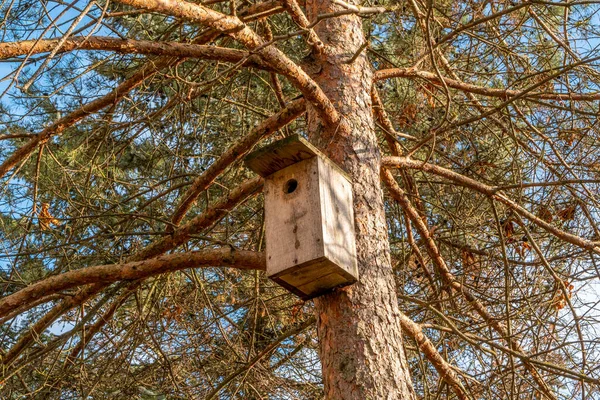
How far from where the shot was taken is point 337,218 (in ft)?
9.13

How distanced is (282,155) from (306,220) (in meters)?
0.26

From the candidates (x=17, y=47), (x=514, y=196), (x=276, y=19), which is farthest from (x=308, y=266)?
(x=276, y=19)

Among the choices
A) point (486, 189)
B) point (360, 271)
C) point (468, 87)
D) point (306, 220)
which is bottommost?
point (360, 271)

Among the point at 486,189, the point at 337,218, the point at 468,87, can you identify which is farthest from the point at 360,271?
the point at 468,87

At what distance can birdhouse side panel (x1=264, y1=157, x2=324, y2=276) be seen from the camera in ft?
8.84

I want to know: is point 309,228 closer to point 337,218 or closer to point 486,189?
point 337,218

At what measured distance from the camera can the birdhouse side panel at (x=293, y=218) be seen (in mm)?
2693

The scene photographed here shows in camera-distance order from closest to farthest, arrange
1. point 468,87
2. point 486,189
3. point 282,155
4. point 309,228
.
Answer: point 309,228, point 282,155, point 486,189, point 468,87

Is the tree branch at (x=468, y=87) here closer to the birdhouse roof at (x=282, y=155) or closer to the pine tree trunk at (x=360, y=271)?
the pine tree trunk at (x=360, y=271)

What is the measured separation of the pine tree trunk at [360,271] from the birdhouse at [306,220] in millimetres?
83

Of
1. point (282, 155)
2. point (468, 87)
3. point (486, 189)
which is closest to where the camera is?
point (282, 155)

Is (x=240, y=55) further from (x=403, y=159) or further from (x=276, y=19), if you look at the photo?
(x=276, y=19)

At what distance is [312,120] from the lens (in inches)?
126

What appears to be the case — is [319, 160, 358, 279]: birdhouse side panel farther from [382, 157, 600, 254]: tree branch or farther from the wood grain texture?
[382, 157, 600, 254]: tree branch
